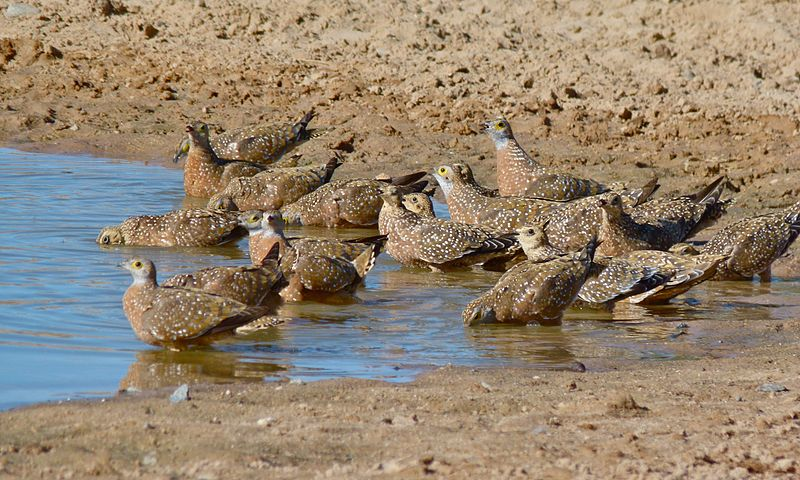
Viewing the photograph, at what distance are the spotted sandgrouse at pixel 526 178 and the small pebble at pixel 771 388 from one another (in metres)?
5.98

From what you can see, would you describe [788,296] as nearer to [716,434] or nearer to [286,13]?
[716,434]

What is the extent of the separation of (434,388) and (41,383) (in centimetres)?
205

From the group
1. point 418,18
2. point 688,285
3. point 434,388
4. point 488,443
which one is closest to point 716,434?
point 488,443

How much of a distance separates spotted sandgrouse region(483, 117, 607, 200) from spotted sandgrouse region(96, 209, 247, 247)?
107 inches

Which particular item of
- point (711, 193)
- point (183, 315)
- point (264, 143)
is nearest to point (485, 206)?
point (711, 193)

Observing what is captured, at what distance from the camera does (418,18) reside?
60.7ft

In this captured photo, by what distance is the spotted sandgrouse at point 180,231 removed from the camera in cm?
1176

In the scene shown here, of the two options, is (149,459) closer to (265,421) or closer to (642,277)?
(265,421)

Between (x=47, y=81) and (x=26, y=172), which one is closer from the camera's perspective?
(x=26, y=172)

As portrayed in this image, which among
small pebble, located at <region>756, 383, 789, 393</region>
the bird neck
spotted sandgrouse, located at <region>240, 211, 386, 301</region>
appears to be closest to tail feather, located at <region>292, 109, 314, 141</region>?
the bird neck

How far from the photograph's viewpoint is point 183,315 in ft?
25.8

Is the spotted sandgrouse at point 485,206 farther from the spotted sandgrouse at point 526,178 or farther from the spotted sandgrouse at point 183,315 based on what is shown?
the spotted sandgrouse at point 183,315

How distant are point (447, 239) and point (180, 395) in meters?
4.75

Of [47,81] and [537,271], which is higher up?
[47,81]
